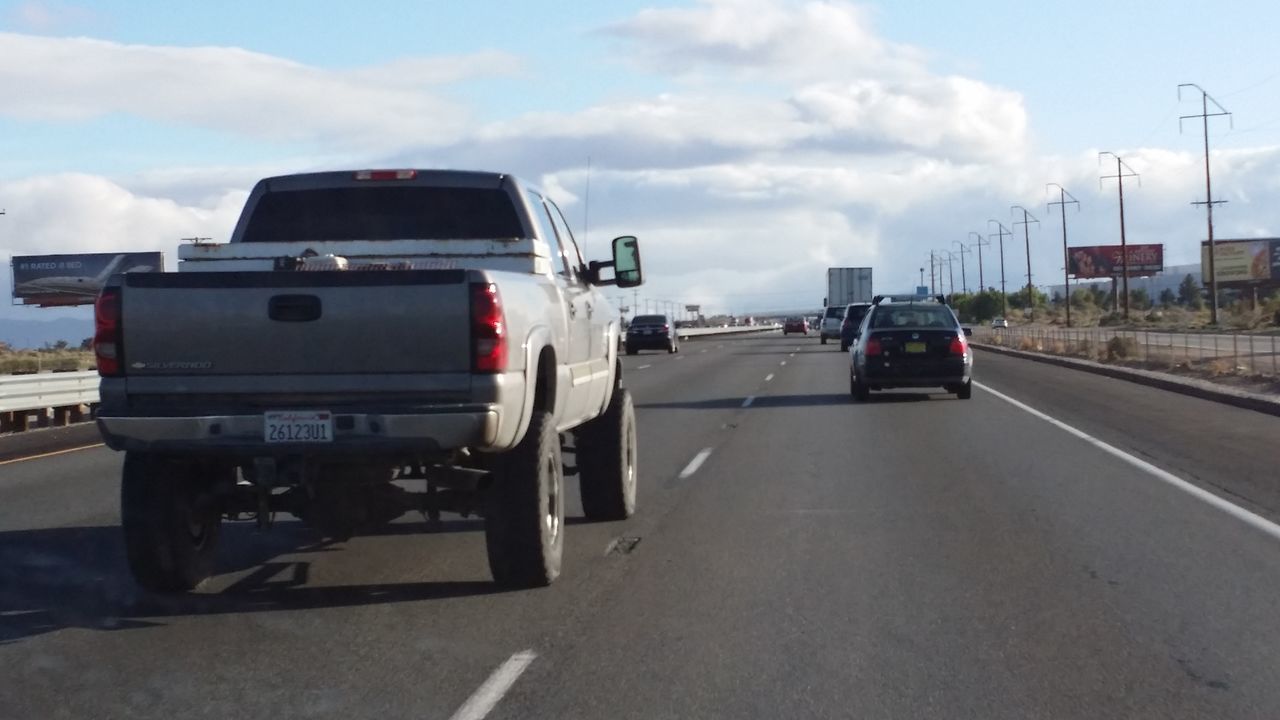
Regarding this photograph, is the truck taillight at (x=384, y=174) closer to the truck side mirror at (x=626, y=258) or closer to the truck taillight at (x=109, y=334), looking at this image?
the truck side mirror at (x=626, y=258)

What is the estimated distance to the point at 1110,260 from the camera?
15425cm

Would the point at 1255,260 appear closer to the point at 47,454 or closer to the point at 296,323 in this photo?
the point at 47,454

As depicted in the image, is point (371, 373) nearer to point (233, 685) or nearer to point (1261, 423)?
point (233, 685)

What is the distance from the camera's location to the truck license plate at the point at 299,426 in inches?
300

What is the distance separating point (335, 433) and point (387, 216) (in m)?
2.56

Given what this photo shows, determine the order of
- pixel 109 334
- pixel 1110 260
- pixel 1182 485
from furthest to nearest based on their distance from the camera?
pixel 1110 260 < pixel 1182 485 < pixel 109 334

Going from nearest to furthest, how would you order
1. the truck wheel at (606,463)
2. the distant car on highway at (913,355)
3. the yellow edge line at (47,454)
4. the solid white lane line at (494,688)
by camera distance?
the solid white lane line at (494,688) → the truck wheel at (606,463) → the yellow edge line at (47,454) → the distant car on highway at (913,355)

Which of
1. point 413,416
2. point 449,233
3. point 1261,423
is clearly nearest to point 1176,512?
point 449,233

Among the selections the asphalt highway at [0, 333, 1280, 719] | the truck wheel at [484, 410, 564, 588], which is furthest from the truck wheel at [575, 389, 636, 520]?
the truck wheel at [484, 410, 564, 588]

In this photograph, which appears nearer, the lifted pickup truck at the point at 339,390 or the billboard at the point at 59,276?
the lifted pickup truck at the point at 339,390

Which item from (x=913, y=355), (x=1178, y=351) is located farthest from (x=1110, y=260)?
(x=913, y=355)

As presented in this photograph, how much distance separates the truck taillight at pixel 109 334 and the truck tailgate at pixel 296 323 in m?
0.05

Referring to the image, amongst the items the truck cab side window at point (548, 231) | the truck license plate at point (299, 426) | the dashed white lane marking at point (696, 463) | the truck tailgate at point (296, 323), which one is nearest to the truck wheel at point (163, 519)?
the truck tailgate at point (296, 323)

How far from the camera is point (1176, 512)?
11.6 m
